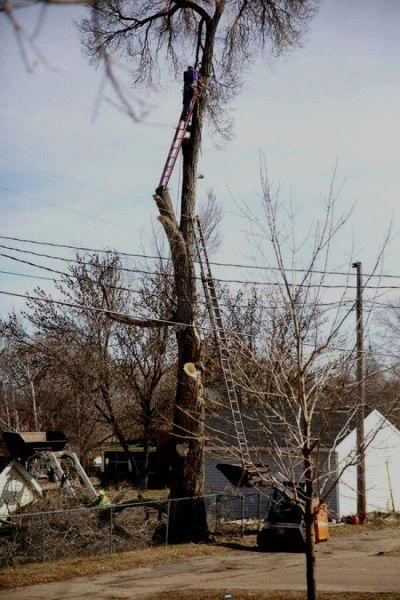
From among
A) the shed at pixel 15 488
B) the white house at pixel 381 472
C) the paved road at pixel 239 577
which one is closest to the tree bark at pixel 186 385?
the paved road at pixel 239 577

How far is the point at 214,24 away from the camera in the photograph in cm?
1998

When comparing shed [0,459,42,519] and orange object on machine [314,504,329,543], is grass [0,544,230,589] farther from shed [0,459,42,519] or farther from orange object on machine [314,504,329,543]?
orange object on machine [314,504,329,543]

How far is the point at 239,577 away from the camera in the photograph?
1490 centimetres

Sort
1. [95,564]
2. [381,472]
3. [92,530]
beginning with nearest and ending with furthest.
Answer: [95,564] < [92,530] < [381,472]

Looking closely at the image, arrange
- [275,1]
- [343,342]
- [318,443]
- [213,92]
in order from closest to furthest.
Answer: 1. [318,443]
2. [343,342]
3. [275,1]
4. [213,92]

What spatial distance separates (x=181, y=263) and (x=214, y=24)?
6.51 meters

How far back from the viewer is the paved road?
13.3 m

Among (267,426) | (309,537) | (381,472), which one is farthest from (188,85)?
(381,472)

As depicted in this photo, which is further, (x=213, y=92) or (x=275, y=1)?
(x=213, y=92)

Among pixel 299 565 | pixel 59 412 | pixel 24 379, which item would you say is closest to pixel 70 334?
pixel 59 412

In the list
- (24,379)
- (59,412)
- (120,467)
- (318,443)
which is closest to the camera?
(318,443)

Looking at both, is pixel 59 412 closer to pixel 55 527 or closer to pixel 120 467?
pixel 120 467

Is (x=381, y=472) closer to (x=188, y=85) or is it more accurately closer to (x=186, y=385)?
(x=186, y=385)

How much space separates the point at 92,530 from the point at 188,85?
441 inches
